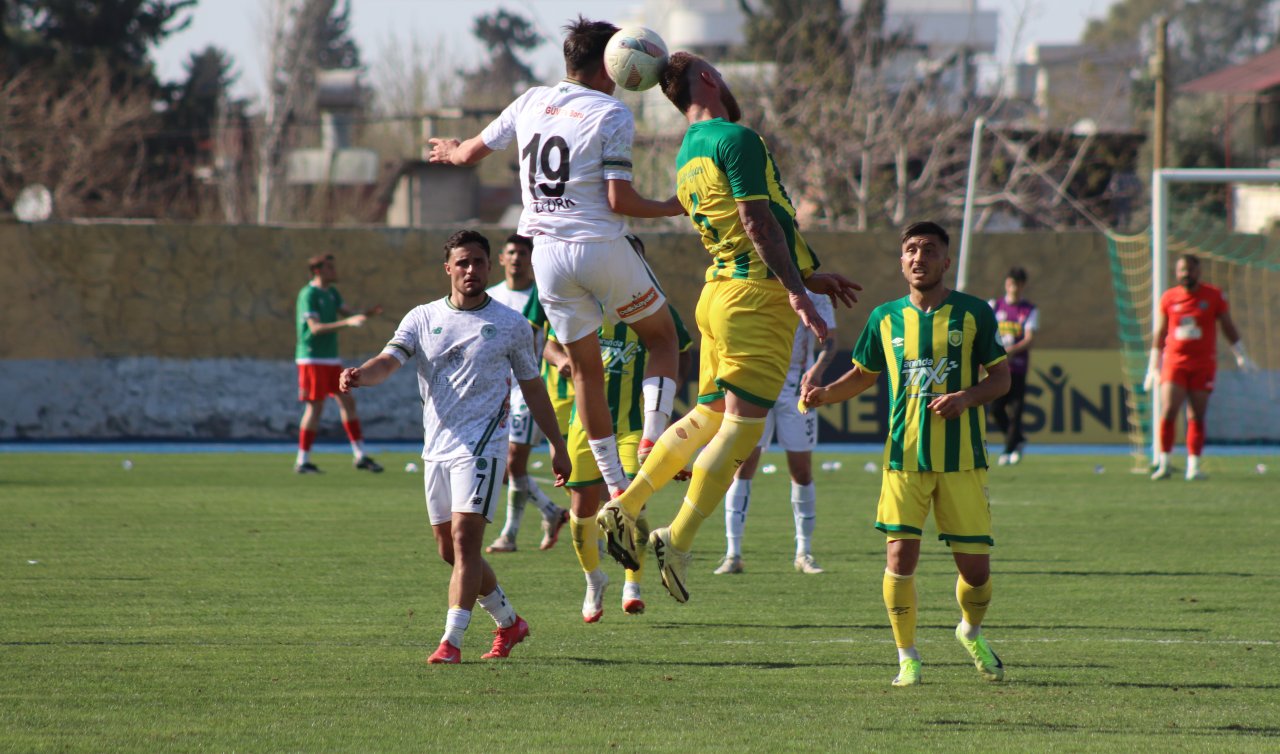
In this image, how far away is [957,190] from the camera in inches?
1411

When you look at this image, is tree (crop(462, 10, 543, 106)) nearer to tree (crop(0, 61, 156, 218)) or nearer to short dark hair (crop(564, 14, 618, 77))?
tree (crop(0, 61, 156, 218))

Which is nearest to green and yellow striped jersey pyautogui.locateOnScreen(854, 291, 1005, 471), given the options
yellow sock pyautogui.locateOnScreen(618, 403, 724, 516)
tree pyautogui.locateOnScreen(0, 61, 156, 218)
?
yellow sock pyautogui.locateOnScreen(618, 403, 724, 516)

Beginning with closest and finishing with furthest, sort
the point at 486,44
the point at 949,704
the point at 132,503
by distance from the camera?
the point at 949,704
the point at 132,503
the point at 486,44

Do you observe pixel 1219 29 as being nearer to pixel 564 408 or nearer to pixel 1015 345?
pixel 1015 345

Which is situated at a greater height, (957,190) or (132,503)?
(957,190)

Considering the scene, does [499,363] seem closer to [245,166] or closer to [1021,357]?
[1021,357]

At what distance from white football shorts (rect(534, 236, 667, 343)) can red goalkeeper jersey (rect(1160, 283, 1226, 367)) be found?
35.5 ft

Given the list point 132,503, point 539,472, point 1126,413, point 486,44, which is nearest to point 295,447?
point 539,472

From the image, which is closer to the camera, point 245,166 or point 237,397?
point 237,397

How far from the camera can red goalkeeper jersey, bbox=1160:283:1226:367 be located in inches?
667

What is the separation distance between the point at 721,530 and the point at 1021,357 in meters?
7.78

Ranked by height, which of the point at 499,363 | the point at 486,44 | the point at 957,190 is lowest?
the point at 499,363

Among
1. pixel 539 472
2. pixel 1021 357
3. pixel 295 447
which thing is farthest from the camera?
pixel 295 447

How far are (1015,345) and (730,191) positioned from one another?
1282cm
